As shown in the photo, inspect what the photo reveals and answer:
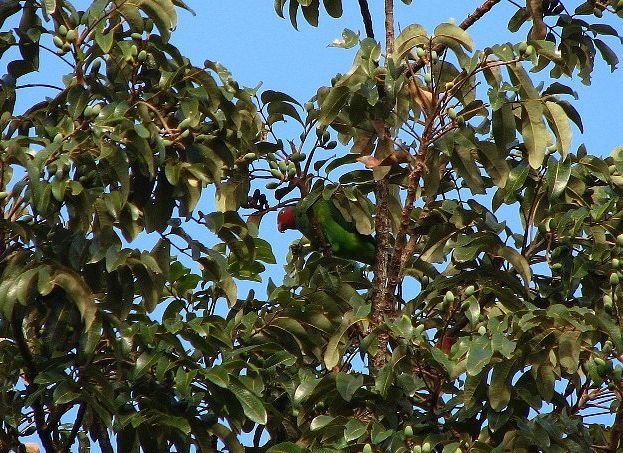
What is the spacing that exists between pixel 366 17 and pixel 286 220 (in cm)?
191

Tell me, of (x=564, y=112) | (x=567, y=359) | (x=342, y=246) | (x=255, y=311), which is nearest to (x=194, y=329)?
(x=255, y=311)

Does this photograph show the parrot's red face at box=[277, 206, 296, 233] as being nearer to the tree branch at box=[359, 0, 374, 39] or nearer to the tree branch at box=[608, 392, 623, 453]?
the tree branch at box=[359, 0, 374, 39]

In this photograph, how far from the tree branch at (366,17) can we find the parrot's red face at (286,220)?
1.85 m

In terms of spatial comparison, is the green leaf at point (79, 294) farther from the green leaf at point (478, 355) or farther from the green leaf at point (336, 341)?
the green leaf at point (478, 355)

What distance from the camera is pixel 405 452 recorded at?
9.78 feet

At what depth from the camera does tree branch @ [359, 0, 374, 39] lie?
3795 millimetres

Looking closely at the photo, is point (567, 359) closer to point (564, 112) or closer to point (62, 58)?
point (564, 112)

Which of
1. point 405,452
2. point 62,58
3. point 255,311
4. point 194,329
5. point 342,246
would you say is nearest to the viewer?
point 405,452

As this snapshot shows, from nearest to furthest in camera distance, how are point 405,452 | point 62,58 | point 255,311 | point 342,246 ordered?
1. point 405,452
2. point 62,58
3. point 255,311
4. point 342,246

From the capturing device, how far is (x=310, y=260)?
154 inches

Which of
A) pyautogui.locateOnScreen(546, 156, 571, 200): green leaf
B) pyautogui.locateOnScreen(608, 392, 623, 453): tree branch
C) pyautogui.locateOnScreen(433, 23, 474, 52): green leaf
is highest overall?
pyautogui.locateOnScreen(433, 23, 474, 52): green leaf

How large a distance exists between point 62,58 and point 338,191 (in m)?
1.10

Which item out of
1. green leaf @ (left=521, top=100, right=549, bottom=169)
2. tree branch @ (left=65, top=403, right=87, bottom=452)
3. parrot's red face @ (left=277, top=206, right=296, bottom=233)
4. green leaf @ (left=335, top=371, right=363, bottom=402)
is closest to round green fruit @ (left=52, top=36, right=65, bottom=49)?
tree branch @ (left=65, top=403, right=87, bottom=452)

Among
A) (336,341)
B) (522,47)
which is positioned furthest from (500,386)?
(522,47)
